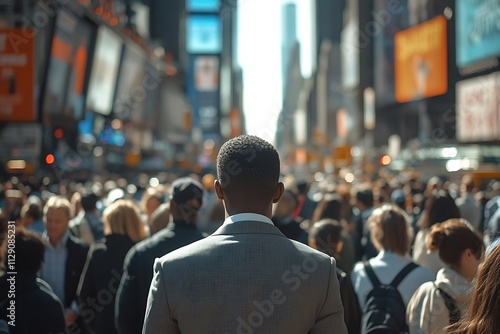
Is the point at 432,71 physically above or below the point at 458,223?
above

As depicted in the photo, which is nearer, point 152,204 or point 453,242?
point 453,242

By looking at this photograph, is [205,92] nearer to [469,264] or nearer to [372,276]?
[372,276]

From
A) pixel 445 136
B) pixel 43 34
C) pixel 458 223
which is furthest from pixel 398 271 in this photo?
pixel 445 136

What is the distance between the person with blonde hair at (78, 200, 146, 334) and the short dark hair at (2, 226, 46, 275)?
5.10 feet

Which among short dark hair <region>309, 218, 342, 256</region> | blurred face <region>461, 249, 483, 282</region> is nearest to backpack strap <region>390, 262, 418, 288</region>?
blurred face <region>461, 249, 483, 282</region>

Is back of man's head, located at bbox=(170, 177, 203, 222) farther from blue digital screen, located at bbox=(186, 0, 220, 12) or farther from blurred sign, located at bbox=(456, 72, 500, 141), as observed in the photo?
blue digital screen, located at bbox=(186, 0, 220, 12)

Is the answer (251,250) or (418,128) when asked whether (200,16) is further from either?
(251,250)

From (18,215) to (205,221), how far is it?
2.66 meters

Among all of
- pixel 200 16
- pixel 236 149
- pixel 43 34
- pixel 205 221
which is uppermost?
pixel 200 16

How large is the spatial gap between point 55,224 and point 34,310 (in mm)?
2920

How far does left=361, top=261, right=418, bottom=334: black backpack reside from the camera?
17.4ft

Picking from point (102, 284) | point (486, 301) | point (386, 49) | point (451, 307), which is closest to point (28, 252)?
point (102, 284)

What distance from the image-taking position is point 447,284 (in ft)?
16.3

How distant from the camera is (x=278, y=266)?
3375mm
